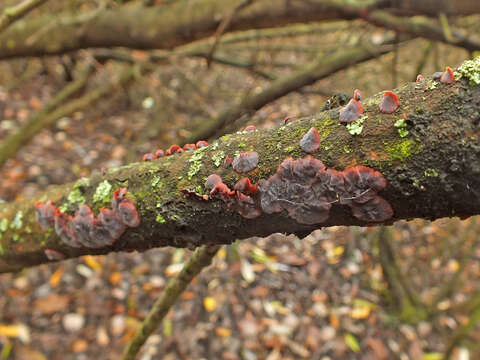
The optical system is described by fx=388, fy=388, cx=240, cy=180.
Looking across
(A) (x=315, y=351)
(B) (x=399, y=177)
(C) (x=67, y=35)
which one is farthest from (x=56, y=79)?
(B) (x=399, y=177)

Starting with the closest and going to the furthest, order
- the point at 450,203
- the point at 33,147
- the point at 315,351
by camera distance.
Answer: the point at 450,203, the point at 315,351, the point at 33,147

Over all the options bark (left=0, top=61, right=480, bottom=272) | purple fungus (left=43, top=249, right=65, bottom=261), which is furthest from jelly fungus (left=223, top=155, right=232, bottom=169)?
purple fungus (left=43, top=249, right=65, bottom=261)

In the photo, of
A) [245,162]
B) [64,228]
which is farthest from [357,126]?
[64,228]

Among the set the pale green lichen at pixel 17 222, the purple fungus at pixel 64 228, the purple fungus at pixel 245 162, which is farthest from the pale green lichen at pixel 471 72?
the pale green lichen at pixel 17 222

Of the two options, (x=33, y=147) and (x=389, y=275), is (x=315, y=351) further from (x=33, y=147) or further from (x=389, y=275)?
(x=33, y=147)

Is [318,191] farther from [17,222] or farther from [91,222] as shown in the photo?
[17,222]

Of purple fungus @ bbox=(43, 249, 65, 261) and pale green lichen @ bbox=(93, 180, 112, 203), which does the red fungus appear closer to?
pale green lichen @ bbox=(93, 180, 112, 203)
